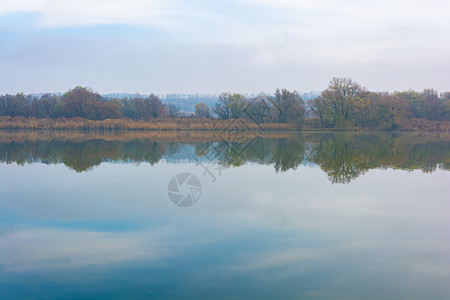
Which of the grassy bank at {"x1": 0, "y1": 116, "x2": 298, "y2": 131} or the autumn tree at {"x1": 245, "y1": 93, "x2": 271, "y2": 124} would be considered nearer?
the grassy bank at {"x1": 0, "y1": 116, "x2": 298, "y2": 131}

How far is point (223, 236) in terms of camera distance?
18.5ft

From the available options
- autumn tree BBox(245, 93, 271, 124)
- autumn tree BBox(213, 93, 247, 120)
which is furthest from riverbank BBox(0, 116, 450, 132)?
autumn tree BBox(213, 93, 247, 120)

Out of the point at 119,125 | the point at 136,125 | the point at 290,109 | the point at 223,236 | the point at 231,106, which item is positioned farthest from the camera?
the point at 231,106

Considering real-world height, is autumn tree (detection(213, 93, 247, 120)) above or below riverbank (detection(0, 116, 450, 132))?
above

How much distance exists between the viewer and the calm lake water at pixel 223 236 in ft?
13.7

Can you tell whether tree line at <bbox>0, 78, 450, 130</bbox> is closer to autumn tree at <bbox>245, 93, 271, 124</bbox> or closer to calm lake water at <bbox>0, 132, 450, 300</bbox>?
autumn tree at <bbox>245, 93, 271, 124</bbox>

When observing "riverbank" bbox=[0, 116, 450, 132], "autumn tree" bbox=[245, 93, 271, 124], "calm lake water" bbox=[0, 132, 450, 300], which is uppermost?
"autumn tree" bbox=[245, 93, 271, 124]

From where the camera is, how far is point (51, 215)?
6.77 metres

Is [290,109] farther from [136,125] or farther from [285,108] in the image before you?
[136,125]

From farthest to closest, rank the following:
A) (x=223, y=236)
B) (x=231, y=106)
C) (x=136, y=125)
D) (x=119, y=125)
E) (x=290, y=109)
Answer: (x=231, y=106), (x=290, y=109), (x=136, y=125), (x=119, y=125), (x=223, y=236)

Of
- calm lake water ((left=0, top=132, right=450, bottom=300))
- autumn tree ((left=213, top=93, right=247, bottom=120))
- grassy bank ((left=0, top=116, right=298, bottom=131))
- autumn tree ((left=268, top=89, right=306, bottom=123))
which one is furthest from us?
autumn tree ((left=213, top=93, right=247, bottom=120))

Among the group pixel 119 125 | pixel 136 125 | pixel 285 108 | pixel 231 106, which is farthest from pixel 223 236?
pixel 231 106

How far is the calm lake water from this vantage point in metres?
4.19

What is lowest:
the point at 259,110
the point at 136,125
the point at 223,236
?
the point at 223,236
